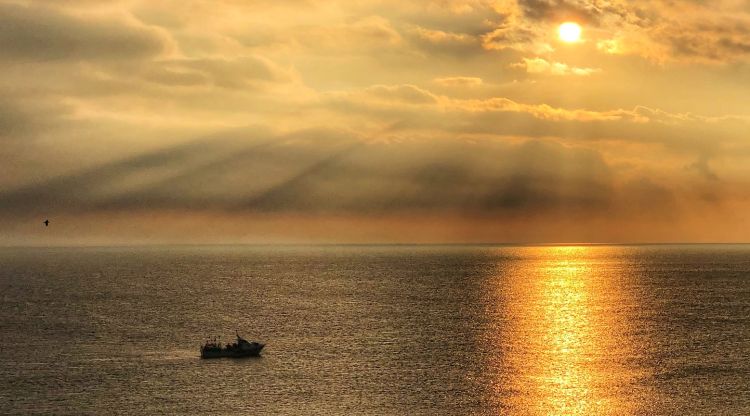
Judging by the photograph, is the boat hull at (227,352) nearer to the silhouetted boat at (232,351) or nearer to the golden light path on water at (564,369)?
the silhouetted boat at (232,351)

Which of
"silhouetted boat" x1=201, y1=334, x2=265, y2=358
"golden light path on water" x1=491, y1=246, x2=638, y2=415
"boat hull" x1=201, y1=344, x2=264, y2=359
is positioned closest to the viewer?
"golden light path on water" x1=491, y1=246, x2=638, y2=415

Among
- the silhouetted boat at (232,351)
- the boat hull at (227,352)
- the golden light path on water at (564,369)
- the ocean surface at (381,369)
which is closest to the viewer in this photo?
the ocean surface at (381,369)

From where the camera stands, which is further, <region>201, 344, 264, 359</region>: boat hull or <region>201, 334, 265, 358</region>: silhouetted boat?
<region>201, 334, 265, 358</region>: silhouetted boat

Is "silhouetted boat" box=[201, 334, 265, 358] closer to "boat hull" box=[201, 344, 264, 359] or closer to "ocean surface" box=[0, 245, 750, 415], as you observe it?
"boat hull" box=[201, 344, 264, 359]

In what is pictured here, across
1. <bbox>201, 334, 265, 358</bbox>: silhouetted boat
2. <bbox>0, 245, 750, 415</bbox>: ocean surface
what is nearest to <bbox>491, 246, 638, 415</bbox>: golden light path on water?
<bbox>0, 245, 750, 415</bbox>: ocean surface

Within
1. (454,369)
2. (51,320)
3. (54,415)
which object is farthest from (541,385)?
(51,320)

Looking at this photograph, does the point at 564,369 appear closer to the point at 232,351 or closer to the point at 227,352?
the point at 232,351

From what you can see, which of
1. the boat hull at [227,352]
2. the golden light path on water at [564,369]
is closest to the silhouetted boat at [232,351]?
the boat hull at [227,352]

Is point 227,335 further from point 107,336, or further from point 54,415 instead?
point 54,415

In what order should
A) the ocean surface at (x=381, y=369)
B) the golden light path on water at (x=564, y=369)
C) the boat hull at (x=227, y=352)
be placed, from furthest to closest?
the boat hull at (x=227, y=352)
the golden light path on water at (x=564, y=369)
the ocean surface at (x=381, y=369)

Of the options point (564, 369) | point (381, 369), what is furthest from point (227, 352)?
point (564, 369)

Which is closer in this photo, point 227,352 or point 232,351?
point 227,352

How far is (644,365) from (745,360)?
19.1m

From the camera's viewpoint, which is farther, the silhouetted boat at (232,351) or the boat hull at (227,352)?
the silhouetted boat at (232,351)
